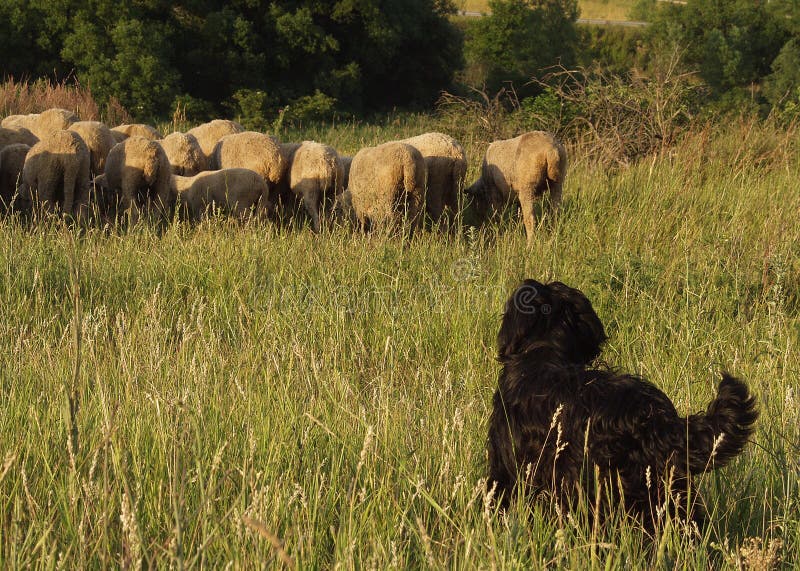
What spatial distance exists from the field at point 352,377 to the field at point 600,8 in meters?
62.7

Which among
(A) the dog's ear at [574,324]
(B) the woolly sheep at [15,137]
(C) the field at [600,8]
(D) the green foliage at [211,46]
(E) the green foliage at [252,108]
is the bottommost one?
(E) the green foliage at [252,108]

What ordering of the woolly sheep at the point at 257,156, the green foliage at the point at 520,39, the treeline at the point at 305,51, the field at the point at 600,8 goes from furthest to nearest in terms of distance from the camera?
the field at the point at 600,8, the green foliage at the point at 520,39, the treeline at the point at 305,51, the woolly sheep at the point at 257,156

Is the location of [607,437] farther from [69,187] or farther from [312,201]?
[69,187]

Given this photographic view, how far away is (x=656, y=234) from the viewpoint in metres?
8.31

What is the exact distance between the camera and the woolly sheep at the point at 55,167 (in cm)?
926

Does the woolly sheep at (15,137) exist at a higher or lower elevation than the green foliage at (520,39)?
lower

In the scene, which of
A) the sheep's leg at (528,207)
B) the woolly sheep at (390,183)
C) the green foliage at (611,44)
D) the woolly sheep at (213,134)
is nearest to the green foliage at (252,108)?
the woolly sheep at (213,134)

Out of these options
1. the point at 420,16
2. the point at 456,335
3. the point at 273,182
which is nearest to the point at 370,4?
the point at 420,16

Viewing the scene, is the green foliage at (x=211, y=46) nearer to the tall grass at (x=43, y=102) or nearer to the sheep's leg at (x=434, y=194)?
the tall grass at (x=43, y=102)

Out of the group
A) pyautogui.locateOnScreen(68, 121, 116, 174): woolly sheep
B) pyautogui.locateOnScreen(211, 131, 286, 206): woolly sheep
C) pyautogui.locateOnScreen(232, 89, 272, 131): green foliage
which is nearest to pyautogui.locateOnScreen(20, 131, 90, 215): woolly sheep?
pyautogui.locateOnScreen(68, 121, 116, 174): woolly sheep

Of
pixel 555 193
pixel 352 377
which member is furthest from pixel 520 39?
pixel 352 377

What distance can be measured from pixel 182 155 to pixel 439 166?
10.8 feet

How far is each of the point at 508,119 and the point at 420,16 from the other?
22.1 meters

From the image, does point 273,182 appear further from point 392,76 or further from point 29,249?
point 392,76
